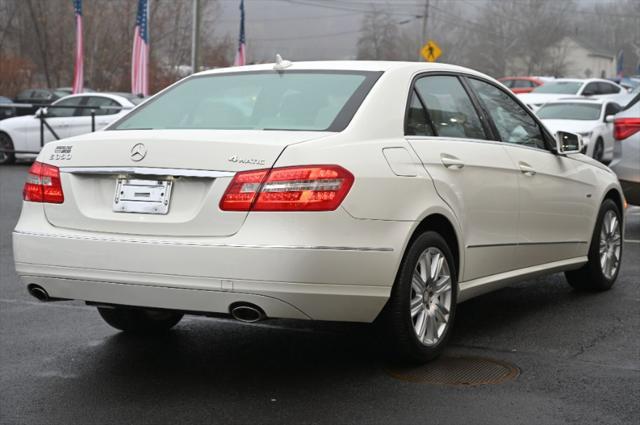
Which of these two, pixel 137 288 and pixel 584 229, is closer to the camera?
pixel 137 288

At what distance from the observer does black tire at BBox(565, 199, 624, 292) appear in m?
7.84

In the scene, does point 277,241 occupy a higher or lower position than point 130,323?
higher

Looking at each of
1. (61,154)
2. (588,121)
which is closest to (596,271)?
(61,154)

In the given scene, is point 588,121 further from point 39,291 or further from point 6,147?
point 39,291

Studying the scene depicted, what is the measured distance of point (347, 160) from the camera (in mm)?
5023

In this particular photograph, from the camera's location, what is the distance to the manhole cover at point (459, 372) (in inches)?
210

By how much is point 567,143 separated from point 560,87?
1065 inches

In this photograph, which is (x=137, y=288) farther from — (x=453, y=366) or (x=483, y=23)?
(x=483, y=23)

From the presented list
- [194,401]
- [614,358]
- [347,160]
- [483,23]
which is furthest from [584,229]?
[483,23]

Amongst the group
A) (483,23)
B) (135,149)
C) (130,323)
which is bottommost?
(483,23)

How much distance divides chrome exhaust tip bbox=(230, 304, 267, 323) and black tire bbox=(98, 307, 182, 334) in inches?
53.1

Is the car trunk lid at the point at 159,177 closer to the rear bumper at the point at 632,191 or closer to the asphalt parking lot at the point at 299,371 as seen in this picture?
the asphalt parking lot at the point at 299,371

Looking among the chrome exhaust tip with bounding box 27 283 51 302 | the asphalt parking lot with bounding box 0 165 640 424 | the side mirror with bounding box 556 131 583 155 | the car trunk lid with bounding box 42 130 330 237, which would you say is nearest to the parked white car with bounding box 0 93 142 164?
the asphalt parking lot with bounding box 0 165 640 424

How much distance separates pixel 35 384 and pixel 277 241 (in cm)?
143
